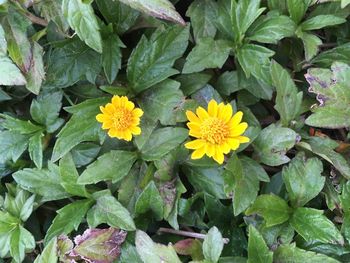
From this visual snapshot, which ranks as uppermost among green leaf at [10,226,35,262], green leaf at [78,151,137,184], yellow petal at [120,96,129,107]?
yellow petal at [120,96,129,107]

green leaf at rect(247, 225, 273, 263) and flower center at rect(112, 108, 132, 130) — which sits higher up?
flower center at rect(112, 108, 132, 130)

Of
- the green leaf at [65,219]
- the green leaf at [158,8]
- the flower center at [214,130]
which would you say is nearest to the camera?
the green leaf at [158,8]

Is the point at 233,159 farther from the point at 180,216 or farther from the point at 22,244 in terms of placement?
the point at 22,244

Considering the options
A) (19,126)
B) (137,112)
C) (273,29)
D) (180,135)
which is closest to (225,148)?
(180,135)

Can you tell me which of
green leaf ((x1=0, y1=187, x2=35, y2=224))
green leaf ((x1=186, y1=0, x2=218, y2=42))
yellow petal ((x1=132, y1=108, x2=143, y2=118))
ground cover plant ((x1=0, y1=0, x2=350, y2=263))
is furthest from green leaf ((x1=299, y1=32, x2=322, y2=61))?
green leaf ((x1=0, y1=187, x2=35, y2=224))

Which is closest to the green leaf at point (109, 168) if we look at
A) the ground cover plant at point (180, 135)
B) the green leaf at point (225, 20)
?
the ground cover plant at point (180, 135)

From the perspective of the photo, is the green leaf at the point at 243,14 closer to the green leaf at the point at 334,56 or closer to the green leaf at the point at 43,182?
the green leaf at the point at 334,56

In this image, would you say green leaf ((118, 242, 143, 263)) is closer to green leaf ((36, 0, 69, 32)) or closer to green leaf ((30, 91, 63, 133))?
green leaf ((30, 91, 63, 133))
